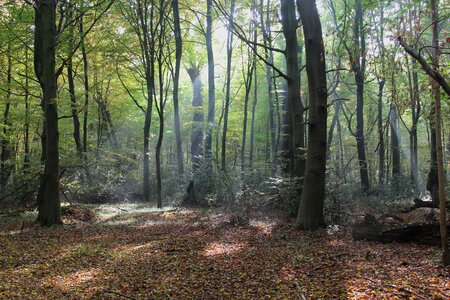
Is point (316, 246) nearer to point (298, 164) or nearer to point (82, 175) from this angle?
point (298, 164)

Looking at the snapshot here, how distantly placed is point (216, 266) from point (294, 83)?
6074 millimetres

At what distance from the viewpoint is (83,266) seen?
607 cm

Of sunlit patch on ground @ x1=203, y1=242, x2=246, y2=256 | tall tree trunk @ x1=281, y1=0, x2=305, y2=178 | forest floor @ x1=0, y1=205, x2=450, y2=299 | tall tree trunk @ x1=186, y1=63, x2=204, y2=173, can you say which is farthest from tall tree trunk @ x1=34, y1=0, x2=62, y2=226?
tall tree trunk @ x1=186, y1=63, x2=204, y2=173

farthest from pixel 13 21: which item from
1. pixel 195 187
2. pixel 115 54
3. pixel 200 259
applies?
pixel 200 259

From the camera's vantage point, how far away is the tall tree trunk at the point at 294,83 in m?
10.0

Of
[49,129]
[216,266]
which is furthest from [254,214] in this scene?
[49,129]

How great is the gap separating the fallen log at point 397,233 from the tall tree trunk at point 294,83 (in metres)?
2.97

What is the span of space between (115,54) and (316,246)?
56.6 ft

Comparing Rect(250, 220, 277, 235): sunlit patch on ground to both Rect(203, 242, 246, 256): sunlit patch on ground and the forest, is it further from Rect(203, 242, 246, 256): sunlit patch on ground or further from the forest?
Rect(203, 242, 246, 256): sunlit patch on ground

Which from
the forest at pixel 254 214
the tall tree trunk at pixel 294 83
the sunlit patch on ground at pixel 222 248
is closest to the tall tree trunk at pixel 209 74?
the forest at pixel 254 214

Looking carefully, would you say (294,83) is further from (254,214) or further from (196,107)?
(196,107)

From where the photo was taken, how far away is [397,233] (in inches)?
269

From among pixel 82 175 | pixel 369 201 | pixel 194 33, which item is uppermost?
pixel 194 33

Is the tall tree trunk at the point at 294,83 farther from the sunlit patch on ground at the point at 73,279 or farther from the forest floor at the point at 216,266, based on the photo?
the sunlit patch on ground at the point at 73,279
